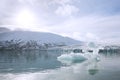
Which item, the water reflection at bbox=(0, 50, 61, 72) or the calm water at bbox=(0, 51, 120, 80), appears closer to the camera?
the calm water at bbox=(0, 51, 120, 80)

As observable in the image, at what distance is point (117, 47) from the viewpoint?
109m

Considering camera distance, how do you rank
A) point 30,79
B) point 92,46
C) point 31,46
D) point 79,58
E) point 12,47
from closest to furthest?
point 30,79, point 79,58, point 92,46, point 12,47, point 31,46

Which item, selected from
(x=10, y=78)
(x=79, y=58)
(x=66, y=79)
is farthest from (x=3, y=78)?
(x=79, y=58)

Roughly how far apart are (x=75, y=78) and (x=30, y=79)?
12.3 ft

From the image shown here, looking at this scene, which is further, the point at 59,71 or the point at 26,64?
the point at 26,64

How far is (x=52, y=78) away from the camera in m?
16.7

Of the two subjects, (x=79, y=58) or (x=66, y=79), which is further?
(x=79, y=58)

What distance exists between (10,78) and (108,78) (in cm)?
817

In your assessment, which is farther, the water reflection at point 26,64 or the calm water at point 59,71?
the water reflection at point 26,64

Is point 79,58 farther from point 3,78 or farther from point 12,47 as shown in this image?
point 12,47

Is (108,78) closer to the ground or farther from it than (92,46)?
closer to the ground

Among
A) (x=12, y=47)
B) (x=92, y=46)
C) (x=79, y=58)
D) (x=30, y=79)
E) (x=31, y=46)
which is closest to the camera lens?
(x=30, y=79)

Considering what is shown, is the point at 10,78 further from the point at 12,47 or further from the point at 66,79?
the point at 12,47

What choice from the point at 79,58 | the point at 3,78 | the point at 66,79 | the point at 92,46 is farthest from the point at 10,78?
the point at 92,46
